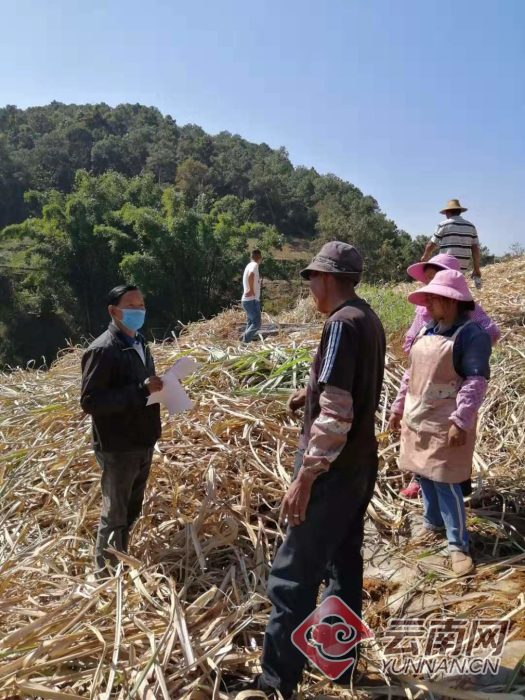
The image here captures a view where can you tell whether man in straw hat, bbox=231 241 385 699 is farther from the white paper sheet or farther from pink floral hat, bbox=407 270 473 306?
the white paper sheet

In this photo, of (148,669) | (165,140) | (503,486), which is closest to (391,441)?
(503,486)

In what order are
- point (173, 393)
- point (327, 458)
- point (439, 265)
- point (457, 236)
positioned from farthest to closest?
point (457, 236)
point (439, 265)
point (173, 393)
point (327, 458)

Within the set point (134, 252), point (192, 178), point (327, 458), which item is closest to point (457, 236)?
point (327, 458)

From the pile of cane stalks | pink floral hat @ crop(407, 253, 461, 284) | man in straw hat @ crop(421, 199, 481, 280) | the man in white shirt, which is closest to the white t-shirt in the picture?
the man in white shirt

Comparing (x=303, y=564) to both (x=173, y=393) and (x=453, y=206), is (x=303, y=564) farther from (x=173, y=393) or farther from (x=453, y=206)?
(x=453, y=206)

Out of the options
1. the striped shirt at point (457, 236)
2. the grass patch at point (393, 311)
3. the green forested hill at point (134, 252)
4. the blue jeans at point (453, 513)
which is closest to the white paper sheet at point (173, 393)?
the blue jeans at point (453, 513)

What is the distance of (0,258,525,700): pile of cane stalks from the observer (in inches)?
69.9

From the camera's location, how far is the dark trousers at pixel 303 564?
5.48ft

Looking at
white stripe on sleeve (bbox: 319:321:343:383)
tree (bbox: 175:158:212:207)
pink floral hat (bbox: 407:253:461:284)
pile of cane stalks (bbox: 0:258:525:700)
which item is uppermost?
tree (bbox: 175:158:212:207)

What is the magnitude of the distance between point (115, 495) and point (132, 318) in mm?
829

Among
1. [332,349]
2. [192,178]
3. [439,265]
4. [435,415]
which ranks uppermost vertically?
[192,178]

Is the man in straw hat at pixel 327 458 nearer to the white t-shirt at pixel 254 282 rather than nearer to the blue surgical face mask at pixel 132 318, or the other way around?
the blue surgical face mask at pixel 132 318

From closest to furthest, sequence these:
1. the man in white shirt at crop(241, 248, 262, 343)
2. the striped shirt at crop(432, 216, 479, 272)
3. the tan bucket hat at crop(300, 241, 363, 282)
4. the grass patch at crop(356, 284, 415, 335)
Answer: the tan bucket hat at crop(300, 241, 363, 282), the striped shirt at crop(432, 216, 479, 272), the grass patch at crop(356, 284, 415, 335), the man in white shirt at crop(241, 248, 262, 343)

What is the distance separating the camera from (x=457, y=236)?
4523mm
